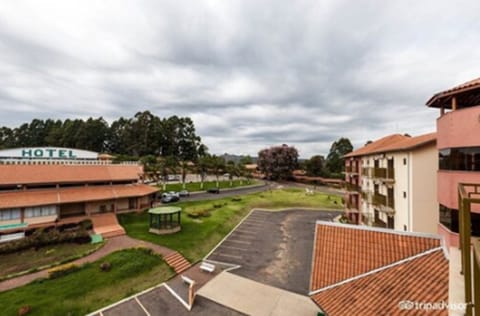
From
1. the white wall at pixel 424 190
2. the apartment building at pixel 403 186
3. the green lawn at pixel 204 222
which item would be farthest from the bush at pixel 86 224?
the white wall at pixel 424 190

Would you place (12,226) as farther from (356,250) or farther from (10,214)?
(356,250)

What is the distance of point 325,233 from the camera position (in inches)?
520

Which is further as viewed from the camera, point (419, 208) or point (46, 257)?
point (46, 257)

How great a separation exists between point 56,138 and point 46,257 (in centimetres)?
8628

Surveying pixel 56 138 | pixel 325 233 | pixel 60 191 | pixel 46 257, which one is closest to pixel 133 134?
pixel 56 138

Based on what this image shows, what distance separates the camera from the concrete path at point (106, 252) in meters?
17.2

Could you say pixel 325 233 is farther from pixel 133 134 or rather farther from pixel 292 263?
pixel 133 134

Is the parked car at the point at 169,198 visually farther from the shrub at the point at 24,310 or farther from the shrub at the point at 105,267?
the shrub at the point at 24,310

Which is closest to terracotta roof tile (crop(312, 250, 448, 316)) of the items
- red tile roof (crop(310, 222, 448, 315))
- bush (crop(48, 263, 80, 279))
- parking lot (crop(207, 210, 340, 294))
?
red tile roof (crop(310, 222, 448, 315))

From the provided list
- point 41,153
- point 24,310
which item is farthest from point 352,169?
point 41,153

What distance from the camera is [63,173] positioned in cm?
3016

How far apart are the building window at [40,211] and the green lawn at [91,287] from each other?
11657 mm

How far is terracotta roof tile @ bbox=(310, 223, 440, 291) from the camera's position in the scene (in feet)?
35.2

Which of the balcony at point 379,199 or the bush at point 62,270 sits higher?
the balcony at point 379,199
